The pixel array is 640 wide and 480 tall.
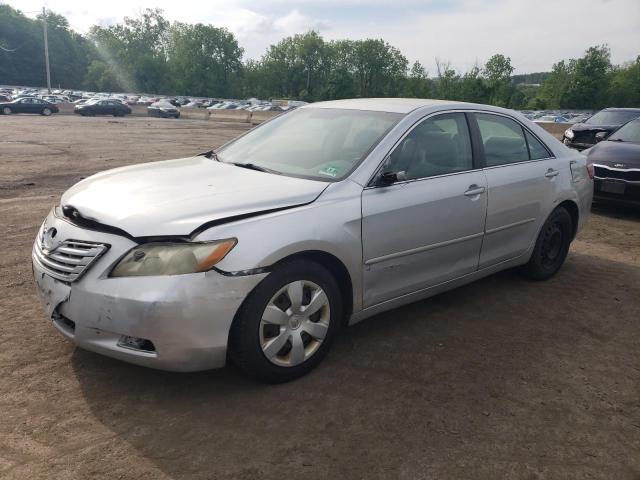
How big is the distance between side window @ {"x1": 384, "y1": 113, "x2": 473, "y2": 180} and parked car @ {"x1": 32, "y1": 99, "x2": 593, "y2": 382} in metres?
0.01

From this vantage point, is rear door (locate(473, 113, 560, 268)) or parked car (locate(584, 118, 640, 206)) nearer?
rear door (locate(473, 113, 560, 268))

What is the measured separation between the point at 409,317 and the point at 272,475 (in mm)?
2105

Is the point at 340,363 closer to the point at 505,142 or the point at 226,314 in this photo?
the point at 226,314

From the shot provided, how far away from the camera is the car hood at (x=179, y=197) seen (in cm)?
288

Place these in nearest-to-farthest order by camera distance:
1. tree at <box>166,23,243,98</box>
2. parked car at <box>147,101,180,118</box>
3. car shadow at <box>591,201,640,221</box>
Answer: car shadow at <box>591,201,640,221</box> < parked car at <box>147,101,180,118</box> < tree at <box>166,23,243,98</box>

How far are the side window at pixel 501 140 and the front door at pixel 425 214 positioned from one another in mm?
225

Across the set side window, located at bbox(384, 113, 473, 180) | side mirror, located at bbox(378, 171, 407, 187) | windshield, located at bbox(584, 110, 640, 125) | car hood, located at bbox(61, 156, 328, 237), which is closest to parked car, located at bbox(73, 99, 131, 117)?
windshield, located at bbox(584, 110, 640, 125)

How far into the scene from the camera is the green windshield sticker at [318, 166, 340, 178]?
139 inches

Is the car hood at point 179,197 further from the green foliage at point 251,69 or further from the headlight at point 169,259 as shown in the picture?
the green foliage at point 251,69

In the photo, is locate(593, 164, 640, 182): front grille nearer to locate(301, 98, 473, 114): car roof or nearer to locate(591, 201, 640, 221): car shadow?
locate(591, 201, 640, 221): car shadow

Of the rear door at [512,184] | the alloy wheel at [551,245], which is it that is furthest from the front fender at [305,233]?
the alloy wheel at [551,245]

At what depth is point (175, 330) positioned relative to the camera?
8.99 feet

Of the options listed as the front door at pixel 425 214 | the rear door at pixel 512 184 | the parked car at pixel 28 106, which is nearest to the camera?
the front door at pixel 425 214

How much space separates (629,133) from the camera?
357 inches
